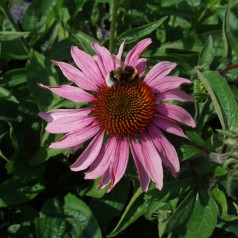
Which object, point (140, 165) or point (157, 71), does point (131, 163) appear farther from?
point (157, 71)

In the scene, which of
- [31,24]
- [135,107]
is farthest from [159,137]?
[31,24]

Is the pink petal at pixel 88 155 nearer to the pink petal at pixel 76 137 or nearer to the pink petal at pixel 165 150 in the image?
the pink petal at pixel 76 137

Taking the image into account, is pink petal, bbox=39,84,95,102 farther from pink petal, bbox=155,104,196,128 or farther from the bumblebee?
pink petal, bbox=155,104,196,128

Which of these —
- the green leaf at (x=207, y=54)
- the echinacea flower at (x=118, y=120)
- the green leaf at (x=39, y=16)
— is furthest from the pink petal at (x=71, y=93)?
the green leaf at (x=39, y=16)

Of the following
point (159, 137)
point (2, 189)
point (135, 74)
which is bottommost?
point (2, 189)

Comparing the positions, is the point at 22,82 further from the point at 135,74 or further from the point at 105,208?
the point at 135,74

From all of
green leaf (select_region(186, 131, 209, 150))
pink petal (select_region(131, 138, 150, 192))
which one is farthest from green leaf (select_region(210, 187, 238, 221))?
pink petal (select_region(131, 138, 150, 192))
